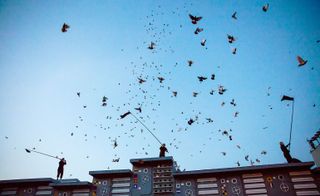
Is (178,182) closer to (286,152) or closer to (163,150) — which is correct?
(163,150)

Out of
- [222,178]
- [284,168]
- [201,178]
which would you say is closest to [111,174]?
[201,178]

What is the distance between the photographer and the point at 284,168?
13.3m

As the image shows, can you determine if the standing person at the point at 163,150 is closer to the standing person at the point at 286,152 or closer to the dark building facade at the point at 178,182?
the dark building facade at the point at 178,182

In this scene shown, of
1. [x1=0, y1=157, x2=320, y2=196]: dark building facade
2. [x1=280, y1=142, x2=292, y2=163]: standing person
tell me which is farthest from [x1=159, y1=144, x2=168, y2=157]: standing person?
[x1=280, y1=142, x2=292, y2=163]: standing person

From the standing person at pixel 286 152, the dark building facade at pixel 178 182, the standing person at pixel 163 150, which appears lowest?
the dark building facade at pixel 178 182

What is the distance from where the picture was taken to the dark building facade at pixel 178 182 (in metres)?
13.0

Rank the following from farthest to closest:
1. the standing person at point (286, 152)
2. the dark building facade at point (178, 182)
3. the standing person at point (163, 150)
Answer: the standing person at point (163, 150) → the standing person at point (286, 152) → the dark building facade at point (178, 182)

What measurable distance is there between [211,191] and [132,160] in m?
5.18

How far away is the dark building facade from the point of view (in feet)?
42.7

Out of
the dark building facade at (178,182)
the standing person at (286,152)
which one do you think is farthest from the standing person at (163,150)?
the standing person at (286,152)

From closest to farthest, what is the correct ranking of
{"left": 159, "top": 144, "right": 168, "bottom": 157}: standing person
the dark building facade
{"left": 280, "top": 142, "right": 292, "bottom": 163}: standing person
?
the dark building facade, {"left": 280, "top": 142, "right": 292, "bottom": 163}: standing person, {"left": 159, "top": 144, "right": 168, "bottom": 157}: standing person

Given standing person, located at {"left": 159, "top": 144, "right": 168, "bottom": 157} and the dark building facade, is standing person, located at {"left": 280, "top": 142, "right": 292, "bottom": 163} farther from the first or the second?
standing person, located at {"left": 159, "top": 144, "right": 168, "bottom": 157}

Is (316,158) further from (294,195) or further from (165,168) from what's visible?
(165,168)

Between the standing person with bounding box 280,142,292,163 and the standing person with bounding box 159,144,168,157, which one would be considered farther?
the standing person with bounding box 159,144,168,157
